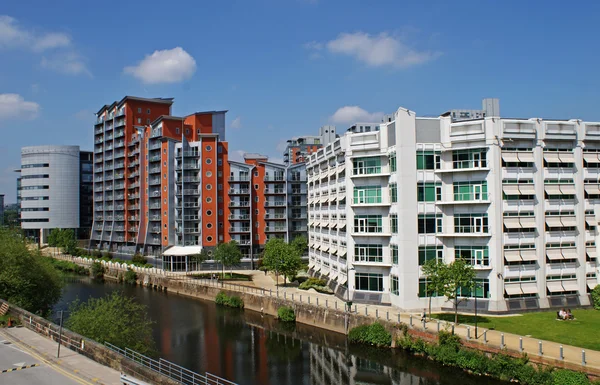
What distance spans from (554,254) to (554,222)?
2912 mm

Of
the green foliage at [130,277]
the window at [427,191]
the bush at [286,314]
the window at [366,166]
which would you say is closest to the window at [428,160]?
the window at [427,191]

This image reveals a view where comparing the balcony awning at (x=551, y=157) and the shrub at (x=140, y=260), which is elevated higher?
the balcony awning at (x=551, y=157)

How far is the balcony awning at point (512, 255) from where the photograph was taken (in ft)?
140

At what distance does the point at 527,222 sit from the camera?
142 ft

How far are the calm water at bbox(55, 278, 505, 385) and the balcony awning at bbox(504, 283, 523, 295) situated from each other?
1235 centimetres

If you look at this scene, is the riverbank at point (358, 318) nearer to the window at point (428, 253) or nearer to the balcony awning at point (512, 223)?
the window at point (428, 253)

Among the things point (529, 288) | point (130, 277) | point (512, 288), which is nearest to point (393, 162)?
point (512, 288)

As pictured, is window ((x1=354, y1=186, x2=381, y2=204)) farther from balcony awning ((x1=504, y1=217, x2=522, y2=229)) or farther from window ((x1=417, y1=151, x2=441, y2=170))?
balcony awning ((x1=504, y1=217, x2=522, y2=229))

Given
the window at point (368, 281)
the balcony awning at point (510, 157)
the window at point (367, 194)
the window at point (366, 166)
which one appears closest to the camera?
the balcony awning at point (510, 157)

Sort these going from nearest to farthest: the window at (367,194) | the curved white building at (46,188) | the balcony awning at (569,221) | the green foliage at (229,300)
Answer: the balcony awning at (569,221)
the window at (367,194)
the green foliage at (229,300)
the curved white building at (46,188)

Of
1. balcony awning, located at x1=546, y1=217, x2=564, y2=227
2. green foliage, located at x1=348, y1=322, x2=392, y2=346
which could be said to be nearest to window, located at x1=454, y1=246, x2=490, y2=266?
balcony awning, located at x1=546, y1=217, x2=564, y2=227

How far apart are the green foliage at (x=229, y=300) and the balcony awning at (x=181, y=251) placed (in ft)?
65.3

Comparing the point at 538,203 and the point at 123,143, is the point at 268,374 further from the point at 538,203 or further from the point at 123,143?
the point at 123,143

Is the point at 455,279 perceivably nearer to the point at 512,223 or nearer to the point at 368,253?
the point at 512,223
